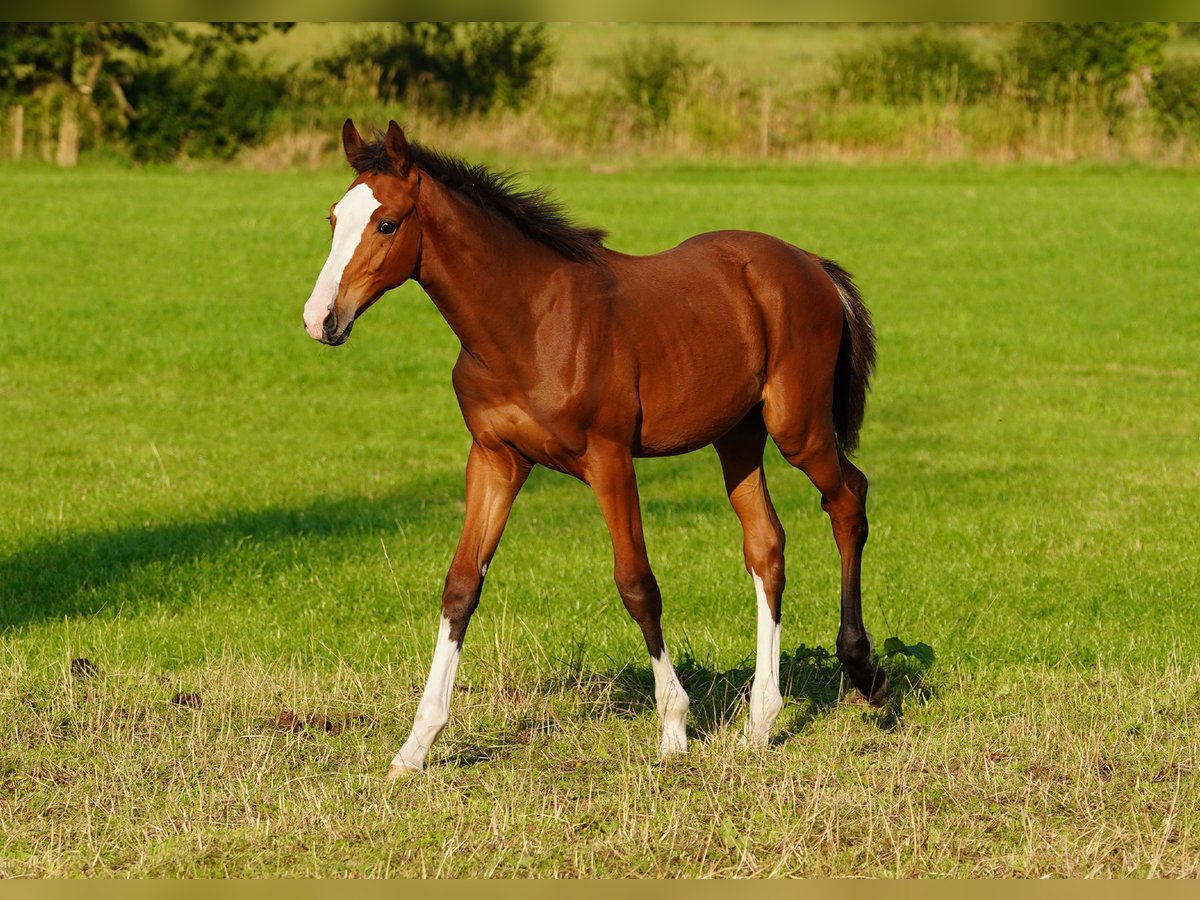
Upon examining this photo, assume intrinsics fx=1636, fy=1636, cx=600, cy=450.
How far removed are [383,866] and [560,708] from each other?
1.89 m

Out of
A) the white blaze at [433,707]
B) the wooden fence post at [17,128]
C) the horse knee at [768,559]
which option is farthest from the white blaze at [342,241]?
the wooden fence post at [17,128]

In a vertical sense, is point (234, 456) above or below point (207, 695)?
below

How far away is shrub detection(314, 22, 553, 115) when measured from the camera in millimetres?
36344

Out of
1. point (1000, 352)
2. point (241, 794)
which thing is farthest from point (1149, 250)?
point (241, 794)

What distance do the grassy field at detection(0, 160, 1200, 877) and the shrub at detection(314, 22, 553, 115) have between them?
14917 millimetres

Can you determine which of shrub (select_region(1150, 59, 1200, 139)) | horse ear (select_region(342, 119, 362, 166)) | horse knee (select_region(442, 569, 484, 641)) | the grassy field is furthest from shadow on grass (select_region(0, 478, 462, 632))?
shrub (select_region(1150, 59, 1200, 139))

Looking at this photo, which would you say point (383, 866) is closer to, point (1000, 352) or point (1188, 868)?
point (1188, 868)

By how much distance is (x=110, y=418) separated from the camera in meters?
16.0

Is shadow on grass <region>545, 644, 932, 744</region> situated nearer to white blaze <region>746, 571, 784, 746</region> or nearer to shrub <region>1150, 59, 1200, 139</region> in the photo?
white blaze <region>746, 571, 784, 746</region>

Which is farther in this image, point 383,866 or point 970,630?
point 970,630

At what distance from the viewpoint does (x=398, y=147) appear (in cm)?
539

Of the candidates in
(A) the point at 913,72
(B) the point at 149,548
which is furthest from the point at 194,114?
(B) the point at 149,548

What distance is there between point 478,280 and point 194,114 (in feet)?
96.3

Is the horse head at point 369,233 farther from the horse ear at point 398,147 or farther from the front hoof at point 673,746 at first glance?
the front hoof at point 673,746
